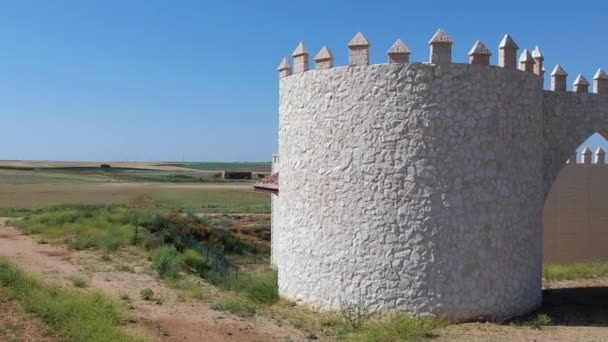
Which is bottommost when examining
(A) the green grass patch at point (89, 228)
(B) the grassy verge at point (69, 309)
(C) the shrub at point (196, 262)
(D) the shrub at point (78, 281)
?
(C) the shrub at point (196, 262)

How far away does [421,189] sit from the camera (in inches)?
400

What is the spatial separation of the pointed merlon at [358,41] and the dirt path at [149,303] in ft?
16.1

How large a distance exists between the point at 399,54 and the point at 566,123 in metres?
4.00

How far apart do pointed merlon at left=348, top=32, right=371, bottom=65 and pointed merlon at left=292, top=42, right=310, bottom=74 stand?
3.55ft

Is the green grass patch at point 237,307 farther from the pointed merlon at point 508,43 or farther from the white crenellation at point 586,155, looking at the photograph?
the white crenellation at point 586,155

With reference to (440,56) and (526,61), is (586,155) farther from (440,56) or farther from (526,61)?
(440,56)

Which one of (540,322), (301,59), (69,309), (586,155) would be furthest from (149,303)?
(586,155)

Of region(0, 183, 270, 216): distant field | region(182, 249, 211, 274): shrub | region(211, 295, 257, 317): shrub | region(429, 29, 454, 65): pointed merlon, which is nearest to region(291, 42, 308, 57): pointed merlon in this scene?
region(429, 29, 454, 65): pointed merlon

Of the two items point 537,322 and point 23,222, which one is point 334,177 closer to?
point 537,322

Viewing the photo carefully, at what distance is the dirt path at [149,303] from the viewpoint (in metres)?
9.45

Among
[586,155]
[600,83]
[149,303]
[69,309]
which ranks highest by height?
[600,83]

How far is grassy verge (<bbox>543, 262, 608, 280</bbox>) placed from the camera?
1514 centimetres

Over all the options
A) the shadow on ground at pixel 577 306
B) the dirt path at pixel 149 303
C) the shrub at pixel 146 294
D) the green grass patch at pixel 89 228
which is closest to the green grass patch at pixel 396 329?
the dirt path at pixel 149 303

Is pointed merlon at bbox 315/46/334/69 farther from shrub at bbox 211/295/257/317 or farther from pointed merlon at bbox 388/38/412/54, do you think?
shrub at bbox 211/295/257/317
